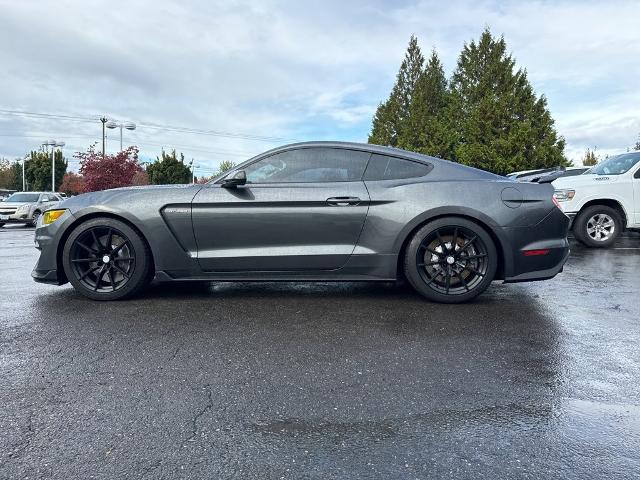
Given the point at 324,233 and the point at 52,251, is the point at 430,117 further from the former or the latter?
the point at 52,251

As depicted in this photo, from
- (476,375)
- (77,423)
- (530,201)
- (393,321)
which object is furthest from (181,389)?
(530,201)

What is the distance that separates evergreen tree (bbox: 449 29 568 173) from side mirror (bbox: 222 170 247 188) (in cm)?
2661

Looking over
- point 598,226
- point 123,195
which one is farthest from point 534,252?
point 598,226

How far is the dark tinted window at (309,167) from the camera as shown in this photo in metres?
4.21

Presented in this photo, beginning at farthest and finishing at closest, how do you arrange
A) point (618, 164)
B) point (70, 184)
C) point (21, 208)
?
point (70, 184) < point (21, 208) < point (618, 164)

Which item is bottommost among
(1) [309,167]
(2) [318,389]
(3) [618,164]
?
(2) [318,389]

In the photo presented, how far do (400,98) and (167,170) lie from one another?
30461 mm

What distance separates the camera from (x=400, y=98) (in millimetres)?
38375

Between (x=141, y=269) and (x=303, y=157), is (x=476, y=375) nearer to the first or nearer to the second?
(x=303, y=157)

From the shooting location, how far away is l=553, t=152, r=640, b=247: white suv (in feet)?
27.9

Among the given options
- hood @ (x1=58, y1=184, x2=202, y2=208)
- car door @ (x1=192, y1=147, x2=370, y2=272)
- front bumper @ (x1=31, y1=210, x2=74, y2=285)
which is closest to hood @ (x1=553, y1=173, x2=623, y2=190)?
car door @ (x1=192, y1=147, x2=370, y2=272)

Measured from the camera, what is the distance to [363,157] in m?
4.26

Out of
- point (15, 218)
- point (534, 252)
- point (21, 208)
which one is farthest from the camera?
point (21, 208)

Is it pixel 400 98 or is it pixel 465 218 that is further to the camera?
pixel 400 98
